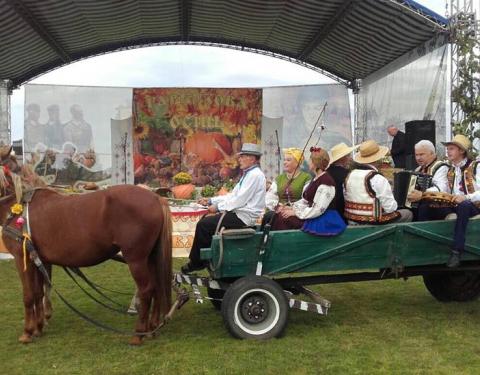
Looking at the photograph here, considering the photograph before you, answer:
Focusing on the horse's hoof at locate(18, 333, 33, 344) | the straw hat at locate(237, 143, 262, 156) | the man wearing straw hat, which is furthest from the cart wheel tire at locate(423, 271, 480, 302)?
the horse's hoof at locate(18, 333, 33, 344)

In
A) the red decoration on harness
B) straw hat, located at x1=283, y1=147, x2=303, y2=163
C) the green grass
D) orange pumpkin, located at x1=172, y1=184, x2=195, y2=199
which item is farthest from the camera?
orange pumpkin, located at x1=172, y1=184, x2=195, y2=199

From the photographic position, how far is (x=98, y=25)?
18.8 meters

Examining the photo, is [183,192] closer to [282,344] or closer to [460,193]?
[460,193]

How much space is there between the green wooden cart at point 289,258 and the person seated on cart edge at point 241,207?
281mm

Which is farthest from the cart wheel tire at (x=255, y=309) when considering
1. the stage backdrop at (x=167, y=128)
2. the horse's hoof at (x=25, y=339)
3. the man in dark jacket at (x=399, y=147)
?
the stage backdrop at (x=167, y=128)

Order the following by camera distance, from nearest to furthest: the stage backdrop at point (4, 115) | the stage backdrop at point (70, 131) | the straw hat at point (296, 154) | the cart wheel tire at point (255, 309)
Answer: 1. the cart wheel tire at point (255, 309)
2. the straw hat at point (296, 154)
3. the stage backdrop at point (4, 115)
4. the stage backdrop at point (70, 131)

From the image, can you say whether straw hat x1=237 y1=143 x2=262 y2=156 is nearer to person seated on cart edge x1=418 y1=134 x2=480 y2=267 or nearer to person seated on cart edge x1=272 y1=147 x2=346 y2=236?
person seated on cart edge x1=272 y1=147 x2=346 y2=236

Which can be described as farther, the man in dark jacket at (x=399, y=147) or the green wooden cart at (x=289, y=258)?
the man in dark jacket at (x=399, y=147)

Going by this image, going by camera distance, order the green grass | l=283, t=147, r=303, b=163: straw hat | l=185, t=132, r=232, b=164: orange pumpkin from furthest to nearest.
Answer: l=185, t=132, r=232, b=164: orange pumpkin
l=283, t=147, r=303, b=163: straw hat
the green grass

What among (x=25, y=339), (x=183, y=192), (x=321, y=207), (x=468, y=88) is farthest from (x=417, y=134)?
(x=25, y=339)

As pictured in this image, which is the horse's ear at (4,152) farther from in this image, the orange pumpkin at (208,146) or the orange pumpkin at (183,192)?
the orange pumpkin at (208,146)

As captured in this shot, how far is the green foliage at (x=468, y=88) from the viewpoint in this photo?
11250 millimetres

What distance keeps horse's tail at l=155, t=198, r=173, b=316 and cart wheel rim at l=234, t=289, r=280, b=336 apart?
64cm

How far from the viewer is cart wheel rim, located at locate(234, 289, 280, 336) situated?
4227 millimetres
